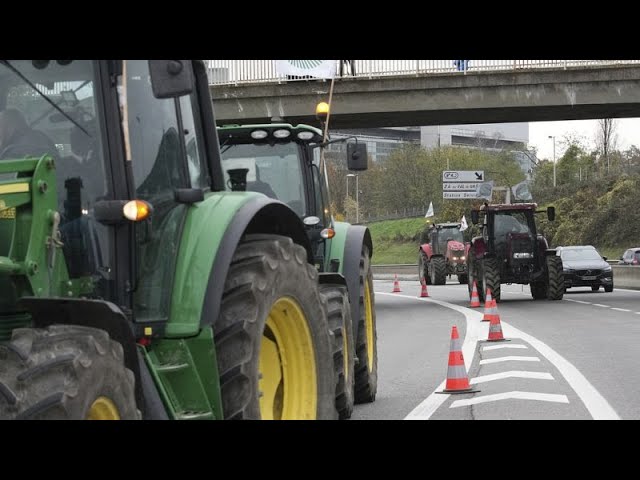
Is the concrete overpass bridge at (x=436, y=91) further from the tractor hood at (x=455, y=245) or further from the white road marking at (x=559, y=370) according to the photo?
the tractor hood at (x=455, y=245)

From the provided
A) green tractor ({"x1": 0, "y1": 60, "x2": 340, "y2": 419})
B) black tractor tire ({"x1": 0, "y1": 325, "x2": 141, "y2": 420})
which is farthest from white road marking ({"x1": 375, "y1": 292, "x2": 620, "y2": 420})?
black tractor tire ({"x1": 0, "y1": 325, "x2": 141, "y2": 420})

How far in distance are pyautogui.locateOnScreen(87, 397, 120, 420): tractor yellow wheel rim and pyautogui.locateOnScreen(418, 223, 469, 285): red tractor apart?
40317mm

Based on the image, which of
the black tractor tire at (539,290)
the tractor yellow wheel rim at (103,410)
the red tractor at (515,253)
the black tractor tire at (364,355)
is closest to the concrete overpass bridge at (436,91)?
the red tractor at (515,253)

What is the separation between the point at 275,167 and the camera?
9539mm

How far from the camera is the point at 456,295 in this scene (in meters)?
35.5

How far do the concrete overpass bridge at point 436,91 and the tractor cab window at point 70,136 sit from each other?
78.8ft

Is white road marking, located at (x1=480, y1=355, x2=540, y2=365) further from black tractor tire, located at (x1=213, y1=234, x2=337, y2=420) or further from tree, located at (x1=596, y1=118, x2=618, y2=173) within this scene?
tree, located at (x1=596, y1=118, x2=618, y2=173)

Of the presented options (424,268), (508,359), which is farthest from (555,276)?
(424,268)

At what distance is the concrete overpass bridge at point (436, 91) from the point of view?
1145 inches

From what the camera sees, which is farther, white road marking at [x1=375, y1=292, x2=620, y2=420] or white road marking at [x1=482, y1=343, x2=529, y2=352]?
white road marking at [x1=482, y1=343, x2=529, y2=352]

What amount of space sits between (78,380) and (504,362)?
1024 cm

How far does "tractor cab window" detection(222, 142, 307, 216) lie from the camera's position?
9398mm
